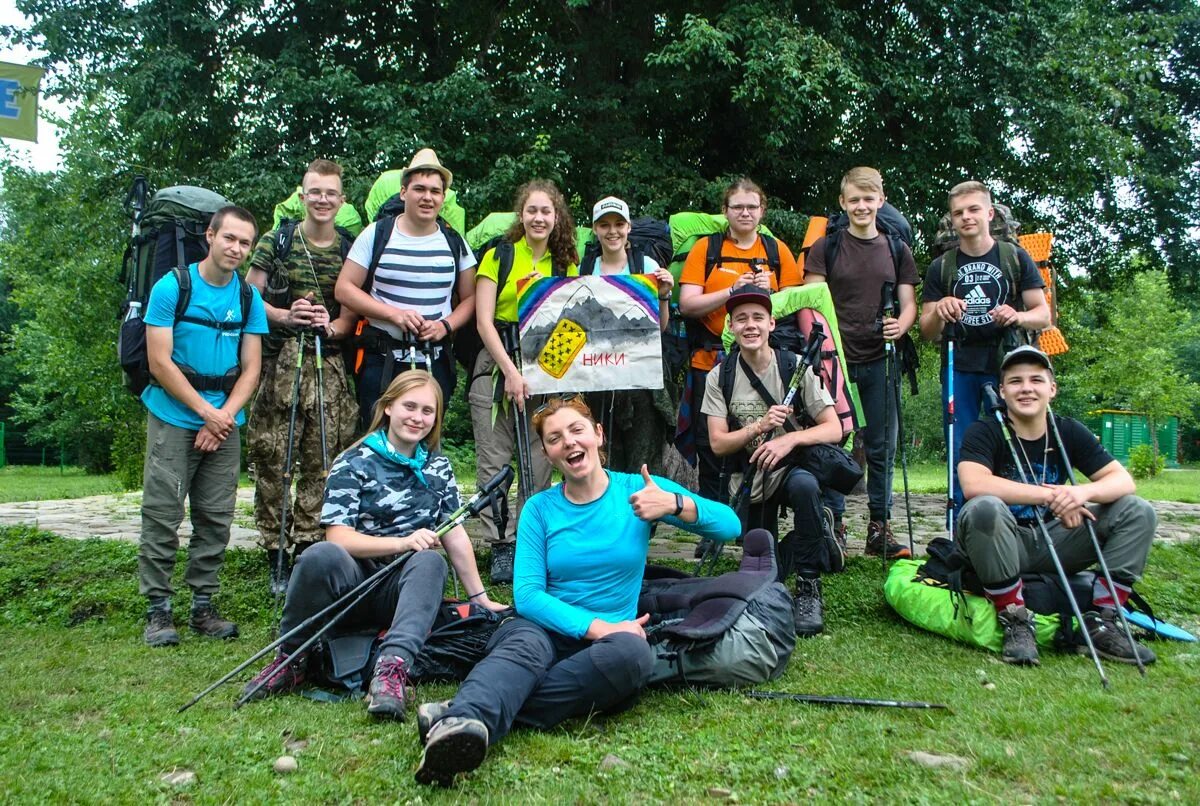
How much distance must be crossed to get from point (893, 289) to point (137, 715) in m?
5.01

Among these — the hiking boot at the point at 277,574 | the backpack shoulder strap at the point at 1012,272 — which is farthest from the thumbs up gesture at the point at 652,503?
the backpack shoulder strap at the point at 1012,272

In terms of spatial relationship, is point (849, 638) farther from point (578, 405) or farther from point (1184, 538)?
point (1184, 538)

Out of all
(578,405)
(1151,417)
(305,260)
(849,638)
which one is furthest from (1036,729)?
(1151,417)

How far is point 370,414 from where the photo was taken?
6.02 m

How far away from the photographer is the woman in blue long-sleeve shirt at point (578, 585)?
3479 millimetres

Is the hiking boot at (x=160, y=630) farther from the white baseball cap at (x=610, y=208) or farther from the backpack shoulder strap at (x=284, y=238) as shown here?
the white baseball cap at (x=610, y=208)

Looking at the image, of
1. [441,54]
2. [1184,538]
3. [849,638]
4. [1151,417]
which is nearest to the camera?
[849,638]

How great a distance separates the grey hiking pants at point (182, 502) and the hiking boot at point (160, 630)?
10 cm

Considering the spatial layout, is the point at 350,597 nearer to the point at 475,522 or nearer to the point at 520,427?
the point at 520,427

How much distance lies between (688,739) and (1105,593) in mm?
2471

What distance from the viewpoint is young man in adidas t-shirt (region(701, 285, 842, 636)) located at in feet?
16.7

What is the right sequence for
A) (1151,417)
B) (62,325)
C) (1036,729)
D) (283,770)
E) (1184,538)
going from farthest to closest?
1. (1151,417)
2. (62,325)
3. (1184,538)
4. (1036,729)
5. (283,770)

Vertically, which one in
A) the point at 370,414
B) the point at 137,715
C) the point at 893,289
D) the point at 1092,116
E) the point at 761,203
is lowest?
the point at 137,715

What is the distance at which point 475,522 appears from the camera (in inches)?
362
